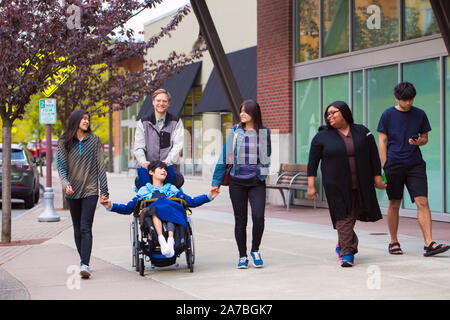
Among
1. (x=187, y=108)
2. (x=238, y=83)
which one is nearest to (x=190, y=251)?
(x=238, y=83)

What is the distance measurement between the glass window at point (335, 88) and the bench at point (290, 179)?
5.06 ft

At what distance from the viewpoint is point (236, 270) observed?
26.3 ft

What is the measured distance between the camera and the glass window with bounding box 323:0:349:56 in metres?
15.5

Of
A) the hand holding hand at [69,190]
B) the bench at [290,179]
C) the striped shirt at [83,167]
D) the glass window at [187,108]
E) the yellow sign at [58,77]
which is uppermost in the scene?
the glass window at [187,108]

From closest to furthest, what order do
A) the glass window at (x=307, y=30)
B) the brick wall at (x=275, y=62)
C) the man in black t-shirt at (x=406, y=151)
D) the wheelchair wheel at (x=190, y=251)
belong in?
the wheelchair wheel at (x=190, y=251) → the man in black t-shirt at (x=406, y=151) → the glass window at (x=307, y=30) → the brick wall at (x=275, y=62)

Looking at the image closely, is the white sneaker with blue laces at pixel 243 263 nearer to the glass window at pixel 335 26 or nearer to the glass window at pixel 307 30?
the glass window at pixel 335 26

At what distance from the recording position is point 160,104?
8.05 m


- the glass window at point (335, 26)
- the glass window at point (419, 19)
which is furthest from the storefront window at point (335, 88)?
the glass window at point (419, 19)

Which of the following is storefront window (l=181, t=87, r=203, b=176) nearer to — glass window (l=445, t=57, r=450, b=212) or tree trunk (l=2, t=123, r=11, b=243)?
glass window (l=445, t=57, r=450, b=212)

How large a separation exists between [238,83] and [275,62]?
21.9ft

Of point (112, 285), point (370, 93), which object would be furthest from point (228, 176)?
point (370, 93)

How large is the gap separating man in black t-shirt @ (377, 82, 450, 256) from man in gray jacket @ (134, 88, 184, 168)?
2.62 metres

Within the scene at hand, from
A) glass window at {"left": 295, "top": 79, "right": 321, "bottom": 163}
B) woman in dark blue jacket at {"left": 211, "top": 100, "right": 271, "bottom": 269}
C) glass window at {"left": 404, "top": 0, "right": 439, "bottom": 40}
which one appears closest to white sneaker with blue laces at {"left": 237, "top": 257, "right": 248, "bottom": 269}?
woman in dark blue jacket at {"left": 211, "top": 100, "right": 271, "bottom": 269}

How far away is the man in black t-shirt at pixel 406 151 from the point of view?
883cm
